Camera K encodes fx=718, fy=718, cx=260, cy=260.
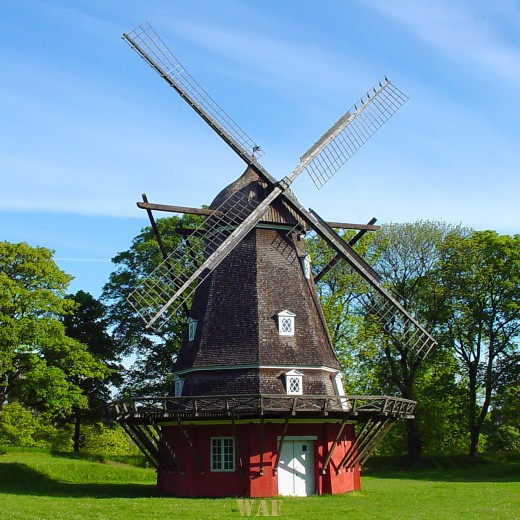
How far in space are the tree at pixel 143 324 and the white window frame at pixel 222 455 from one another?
14.4m

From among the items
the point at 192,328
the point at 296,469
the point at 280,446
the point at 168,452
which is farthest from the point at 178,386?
the point at 296,469

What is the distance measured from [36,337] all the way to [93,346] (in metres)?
7.47

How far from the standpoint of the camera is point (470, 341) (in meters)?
40.0

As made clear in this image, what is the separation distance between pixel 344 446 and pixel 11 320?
1523 cm

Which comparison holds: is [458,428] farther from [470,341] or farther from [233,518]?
[233,518]

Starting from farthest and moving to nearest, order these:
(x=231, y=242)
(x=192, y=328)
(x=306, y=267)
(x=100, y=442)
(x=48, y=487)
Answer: (x=100, y=442)
(x=48, y=487)
(x=306, y=267)
(x=192, y=328)
(x=231, y=242)

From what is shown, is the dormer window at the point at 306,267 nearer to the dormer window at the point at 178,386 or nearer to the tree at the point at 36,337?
the dormer window at the point at 178,386

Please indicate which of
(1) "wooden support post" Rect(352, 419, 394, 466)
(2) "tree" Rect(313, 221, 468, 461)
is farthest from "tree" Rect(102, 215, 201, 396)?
(1) "wooden support post" Rect(352, 419, 394, 466)

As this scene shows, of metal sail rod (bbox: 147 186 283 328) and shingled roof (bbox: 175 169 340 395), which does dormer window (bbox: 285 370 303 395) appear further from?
metal sail rod (bbox: 147 186 283 328)

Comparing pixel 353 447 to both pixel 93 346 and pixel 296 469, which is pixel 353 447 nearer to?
pixel 296 469

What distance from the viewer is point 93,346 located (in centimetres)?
3819

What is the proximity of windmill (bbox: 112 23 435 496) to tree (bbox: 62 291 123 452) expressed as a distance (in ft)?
44.7

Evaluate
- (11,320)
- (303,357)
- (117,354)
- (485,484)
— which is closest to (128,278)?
(117,354)

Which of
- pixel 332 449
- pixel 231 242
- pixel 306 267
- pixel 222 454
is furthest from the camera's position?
pixel 306 267
